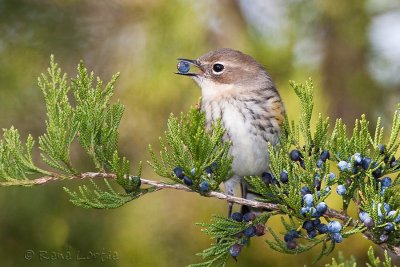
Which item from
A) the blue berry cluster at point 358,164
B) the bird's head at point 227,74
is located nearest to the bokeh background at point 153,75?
the bird's head at point 227,74

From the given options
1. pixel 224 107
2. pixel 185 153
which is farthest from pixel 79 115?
pixel 224 107

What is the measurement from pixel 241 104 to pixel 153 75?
562 millimetres

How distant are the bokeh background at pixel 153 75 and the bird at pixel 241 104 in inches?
5.3

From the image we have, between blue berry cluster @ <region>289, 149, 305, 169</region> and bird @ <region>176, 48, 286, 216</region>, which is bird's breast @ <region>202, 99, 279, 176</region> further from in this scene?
blue berry cluster @ <region>289, 149, 305, 169</region>

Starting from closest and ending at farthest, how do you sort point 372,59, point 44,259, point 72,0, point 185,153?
1. point 185,153
2. point 44,259
3. point 72,0
4. point 372,59

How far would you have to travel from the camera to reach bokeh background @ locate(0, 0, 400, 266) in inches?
157

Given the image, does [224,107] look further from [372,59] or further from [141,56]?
[372,59]

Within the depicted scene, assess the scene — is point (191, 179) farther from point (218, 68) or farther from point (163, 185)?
point (218, 68)

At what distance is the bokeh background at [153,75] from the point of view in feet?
13.1

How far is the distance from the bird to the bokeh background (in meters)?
0.13

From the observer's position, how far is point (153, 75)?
4133 mm

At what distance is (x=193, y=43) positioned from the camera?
4.30 m

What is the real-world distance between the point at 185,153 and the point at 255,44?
6.94 ft

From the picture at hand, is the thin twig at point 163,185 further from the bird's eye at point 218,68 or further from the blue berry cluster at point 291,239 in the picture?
the bird's eye at point 218,68
